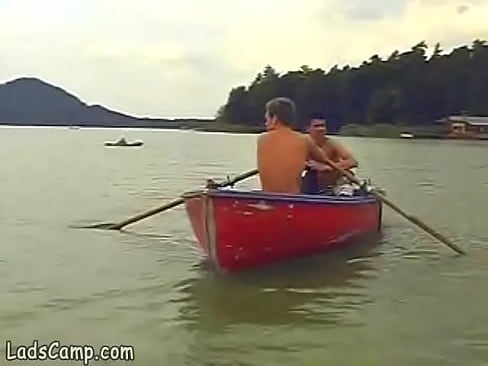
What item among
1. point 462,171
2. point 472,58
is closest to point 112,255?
point 462,171

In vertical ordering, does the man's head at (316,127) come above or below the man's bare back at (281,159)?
above

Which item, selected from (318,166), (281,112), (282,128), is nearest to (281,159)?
(282,128)

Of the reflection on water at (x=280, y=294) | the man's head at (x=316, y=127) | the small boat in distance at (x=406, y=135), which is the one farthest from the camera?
the small boat in distance at (x=406, y=135)

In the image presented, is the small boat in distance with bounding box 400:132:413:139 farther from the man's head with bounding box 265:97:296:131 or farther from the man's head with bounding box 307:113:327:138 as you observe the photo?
the man's head with bounding box 265:97:296:131

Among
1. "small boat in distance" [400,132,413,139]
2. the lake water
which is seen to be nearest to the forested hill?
"small boat in distance" [400,132,413,139]

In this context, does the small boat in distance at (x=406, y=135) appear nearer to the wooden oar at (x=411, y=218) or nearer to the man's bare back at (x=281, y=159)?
the wooden oar at (x=411, y=218)

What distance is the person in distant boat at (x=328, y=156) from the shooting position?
1324cm

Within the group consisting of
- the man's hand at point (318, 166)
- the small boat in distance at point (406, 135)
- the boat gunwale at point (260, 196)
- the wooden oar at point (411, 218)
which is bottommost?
the small boat in distance at point (406, 135)

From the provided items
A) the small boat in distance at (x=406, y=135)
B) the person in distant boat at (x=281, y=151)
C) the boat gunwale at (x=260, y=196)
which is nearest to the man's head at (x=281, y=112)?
the person in distant boat at (x=281, y=151)

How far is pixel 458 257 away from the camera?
13.1 m

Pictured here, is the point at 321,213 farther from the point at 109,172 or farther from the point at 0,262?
the point at 109,172

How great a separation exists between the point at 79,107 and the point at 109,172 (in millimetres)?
140286

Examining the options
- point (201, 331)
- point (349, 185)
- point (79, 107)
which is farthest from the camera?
point (79, 107)

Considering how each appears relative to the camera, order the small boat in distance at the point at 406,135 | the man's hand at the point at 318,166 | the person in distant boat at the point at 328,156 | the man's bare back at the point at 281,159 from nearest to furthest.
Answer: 1. the man's bare back at the point at 281,159
2. the man's hand at the point at 318,166
3. the person in distant boat at the point at 328,156
4. the small boat in distance at the point at 406,135
